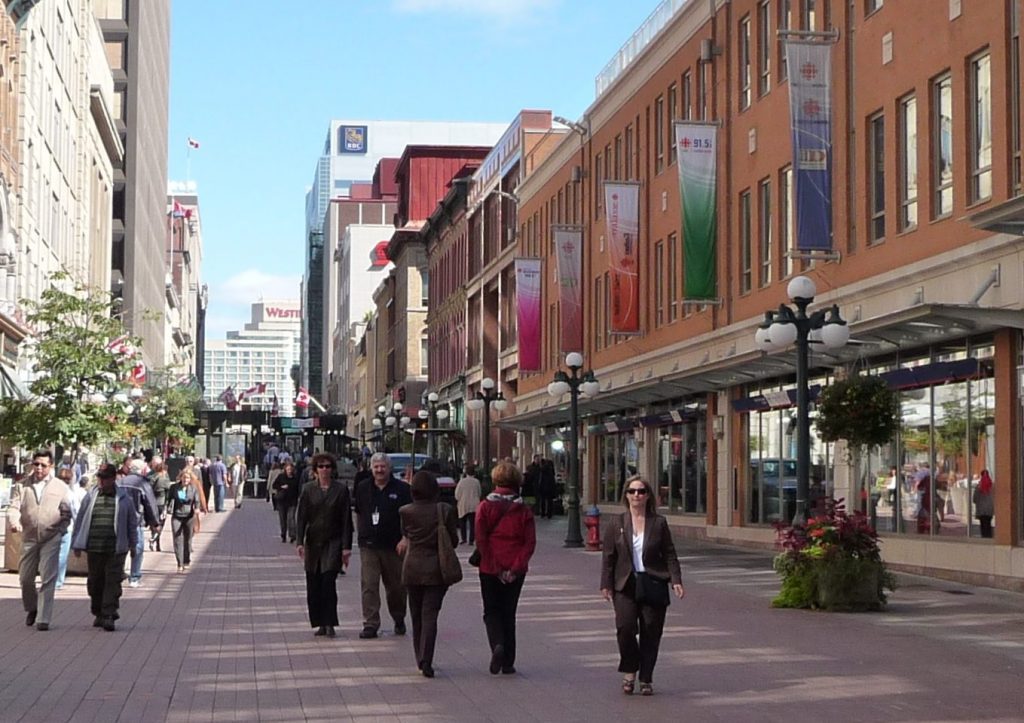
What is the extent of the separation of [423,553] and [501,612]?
947 mm

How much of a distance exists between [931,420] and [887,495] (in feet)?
7.41

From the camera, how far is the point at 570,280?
158ft

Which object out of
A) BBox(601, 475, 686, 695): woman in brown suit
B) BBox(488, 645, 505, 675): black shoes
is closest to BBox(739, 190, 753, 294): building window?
BBox(488, 645, 505, 675): black shoes

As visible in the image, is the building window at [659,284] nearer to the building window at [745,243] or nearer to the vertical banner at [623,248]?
the vertical banner at [623,248]

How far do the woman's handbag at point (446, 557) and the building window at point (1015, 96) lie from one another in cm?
1142

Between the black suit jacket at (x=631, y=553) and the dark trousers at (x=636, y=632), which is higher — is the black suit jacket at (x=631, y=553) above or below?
above

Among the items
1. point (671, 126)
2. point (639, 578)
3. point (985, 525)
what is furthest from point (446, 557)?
point (671, 126)

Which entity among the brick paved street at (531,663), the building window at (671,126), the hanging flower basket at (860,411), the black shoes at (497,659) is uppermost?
the building window at (671,126)

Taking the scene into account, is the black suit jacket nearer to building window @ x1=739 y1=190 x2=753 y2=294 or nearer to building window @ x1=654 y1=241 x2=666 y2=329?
building window @ x1=739 y1=190 x2=753 y2=294

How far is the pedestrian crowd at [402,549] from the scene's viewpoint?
12.6 meters

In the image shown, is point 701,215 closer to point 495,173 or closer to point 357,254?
point 495,173

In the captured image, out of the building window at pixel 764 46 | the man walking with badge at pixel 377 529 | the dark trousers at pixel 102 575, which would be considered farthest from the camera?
the building window at pixel 764 46

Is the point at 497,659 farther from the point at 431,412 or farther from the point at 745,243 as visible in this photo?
the point at 431,412

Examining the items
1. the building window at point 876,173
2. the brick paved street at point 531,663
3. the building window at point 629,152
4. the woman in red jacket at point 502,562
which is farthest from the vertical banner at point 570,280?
the woman in red jacket at point 502,562
